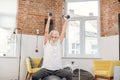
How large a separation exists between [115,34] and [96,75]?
5.09 ft

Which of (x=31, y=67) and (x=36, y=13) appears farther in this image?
(x=36, y=13)

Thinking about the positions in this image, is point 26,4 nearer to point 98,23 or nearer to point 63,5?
point 63,5

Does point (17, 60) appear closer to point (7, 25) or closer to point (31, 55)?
point (31, 55)

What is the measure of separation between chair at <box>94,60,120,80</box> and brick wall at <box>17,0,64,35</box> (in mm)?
2337

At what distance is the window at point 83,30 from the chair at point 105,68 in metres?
1.03

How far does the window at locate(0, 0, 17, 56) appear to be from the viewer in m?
7.76

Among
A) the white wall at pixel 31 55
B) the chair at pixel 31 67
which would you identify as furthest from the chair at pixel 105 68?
the chair at pixel 31 67

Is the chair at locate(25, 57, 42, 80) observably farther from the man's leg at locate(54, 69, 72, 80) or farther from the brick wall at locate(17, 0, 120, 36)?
the man's leg at locate(54, 69, 72, 80)

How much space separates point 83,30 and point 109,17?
1.13m

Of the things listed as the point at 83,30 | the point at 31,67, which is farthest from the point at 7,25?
the point at 83,30

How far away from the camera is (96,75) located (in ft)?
22.3

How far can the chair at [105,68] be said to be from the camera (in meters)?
6.33

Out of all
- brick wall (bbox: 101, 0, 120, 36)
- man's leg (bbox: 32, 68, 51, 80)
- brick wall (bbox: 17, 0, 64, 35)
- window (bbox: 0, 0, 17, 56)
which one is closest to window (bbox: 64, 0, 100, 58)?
brick wall (bbox: 101, 0, 120, 36)

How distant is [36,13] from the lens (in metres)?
8.24
